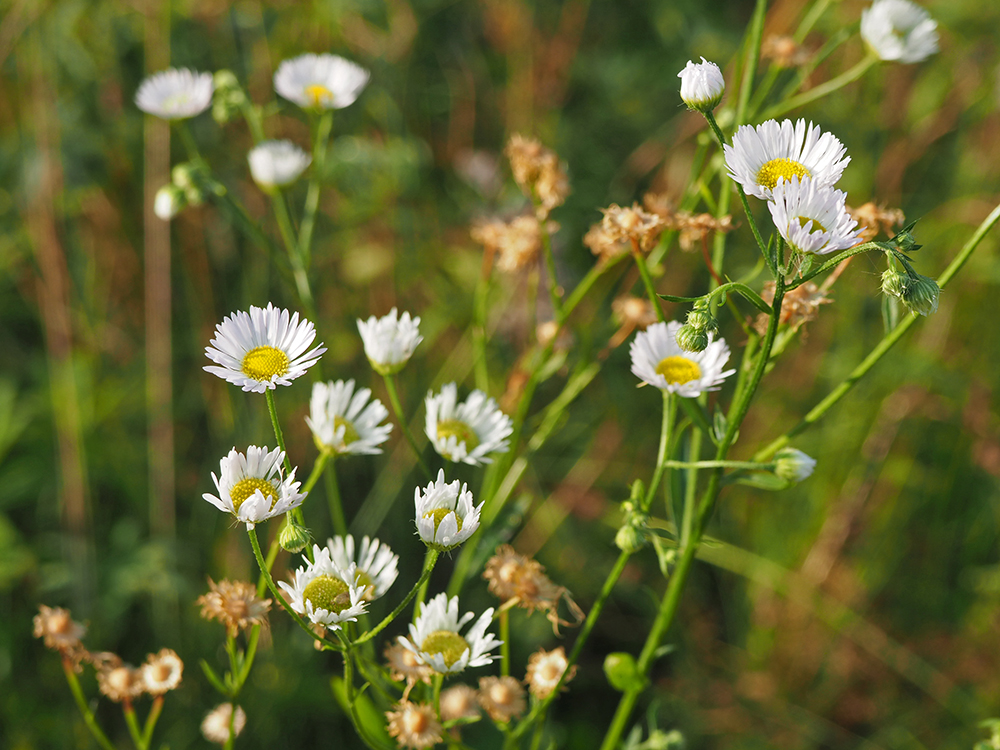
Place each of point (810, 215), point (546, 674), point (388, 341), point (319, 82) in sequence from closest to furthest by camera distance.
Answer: point (810, 215) < point (546, 674) < point (388, 341) < point (319, 82)

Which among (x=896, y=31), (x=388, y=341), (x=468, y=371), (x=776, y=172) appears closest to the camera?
(x=776, y=172)

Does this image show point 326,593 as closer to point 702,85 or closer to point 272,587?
point 272,587

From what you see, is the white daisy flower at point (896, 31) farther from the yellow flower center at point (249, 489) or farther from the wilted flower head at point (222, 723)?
the wilted flower head at point (222, 723)

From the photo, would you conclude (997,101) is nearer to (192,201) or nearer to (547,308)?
(547,308)

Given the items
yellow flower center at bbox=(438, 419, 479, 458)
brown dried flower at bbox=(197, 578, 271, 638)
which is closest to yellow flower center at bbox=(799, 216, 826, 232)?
yellow flower center at bbox=(438, 419, 479, 458)

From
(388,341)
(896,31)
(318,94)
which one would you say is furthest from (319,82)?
(896,31)
